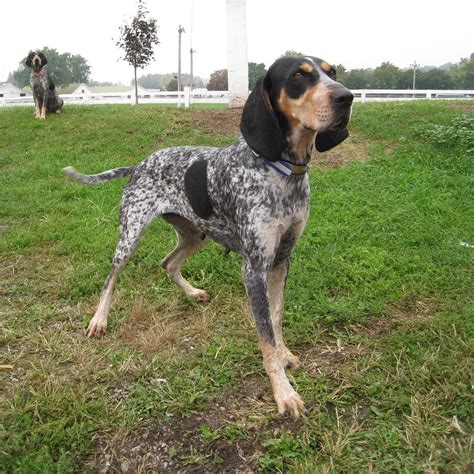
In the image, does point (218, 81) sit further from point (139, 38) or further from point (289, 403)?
point (289, 403)

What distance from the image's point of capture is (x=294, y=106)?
2.71 m

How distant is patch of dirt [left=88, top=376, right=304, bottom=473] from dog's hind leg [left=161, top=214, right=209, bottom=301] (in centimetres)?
137

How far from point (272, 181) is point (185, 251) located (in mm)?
1577

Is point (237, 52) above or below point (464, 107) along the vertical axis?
above

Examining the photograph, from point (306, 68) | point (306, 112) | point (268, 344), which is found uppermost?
point (306, 68)

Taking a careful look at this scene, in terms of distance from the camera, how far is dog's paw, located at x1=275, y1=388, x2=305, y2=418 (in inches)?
108

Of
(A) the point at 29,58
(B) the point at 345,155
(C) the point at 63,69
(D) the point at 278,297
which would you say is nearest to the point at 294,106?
(D) the point at 278,297

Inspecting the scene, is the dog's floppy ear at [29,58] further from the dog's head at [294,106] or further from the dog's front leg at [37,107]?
the dog's head at [294,106]

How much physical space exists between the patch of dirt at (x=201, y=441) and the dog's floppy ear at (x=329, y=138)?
156 centimetres

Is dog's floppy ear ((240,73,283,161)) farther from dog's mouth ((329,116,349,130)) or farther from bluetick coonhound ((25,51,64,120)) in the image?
bluetick coonhound ((25,51,64,120))

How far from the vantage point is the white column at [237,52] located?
10703 millimetres

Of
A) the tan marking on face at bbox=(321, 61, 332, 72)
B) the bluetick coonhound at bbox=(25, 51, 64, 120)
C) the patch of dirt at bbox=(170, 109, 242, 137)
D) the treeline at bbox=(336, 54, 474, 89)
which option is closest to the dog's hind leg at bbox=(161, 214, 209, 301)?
the tan marking on face at bbox=(321, 61, 332, 72)

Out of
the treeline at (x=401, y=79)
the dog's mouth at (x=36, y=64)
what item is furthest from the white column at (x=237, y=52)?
the treeline at (x=401, y=79)

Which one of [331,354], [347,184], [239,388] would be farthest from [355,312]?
[347,184]
